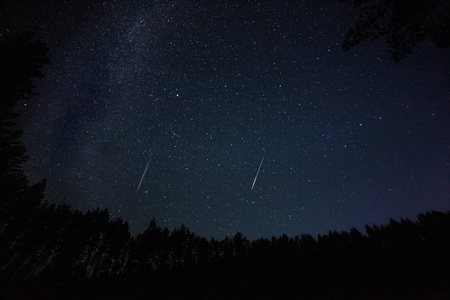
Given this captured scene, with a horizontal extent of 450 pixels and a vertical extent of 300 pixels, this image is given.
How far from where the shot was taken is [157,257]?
59.9 meters

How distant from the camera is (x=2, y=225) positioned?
37469 millimetres

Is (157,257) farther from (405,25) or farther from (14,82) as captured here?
(405,25)

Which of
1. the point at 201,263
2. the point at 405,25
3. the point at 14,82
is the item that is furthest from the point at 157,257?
the point at 405,25

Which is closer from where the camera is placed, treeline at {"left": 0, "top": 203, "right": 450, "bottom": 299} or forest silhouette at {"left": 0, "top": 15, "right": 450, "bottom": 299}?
forest silhouette at {"left": 0, "top": 15, "right": 450, "bottom": 299}

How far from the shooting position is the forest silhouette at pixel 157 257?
16.6m

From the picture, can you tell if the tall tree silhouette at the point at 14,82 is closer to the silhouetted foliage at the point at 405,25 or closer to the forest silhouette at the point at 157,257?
the forest silhouette at the point at 157,257

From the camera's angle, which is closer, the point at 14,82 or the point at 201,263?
the point at 14,82

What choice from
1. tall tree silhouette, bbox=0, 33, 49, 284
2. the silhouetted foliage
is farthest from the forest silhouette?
the silhouetted foliage

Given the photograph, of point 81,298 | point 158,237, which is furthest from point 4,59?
point 158,237

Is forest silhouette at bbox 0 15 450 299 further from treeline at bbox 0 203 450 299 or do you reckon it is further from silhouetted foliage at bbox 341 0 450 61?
silhouetted foliage at bbox 341 0 450 61

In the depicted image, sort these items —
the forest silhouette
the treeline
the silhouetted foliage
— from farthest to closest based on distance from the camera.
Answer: the treeline < the forest silhouette < the silhouetted foliage

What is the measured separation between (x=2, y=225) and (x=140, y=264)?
2891 centimetres

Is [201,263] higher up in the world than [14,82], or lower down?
higher up

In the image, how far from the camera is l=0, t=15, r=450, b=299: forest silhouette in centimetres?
1664
